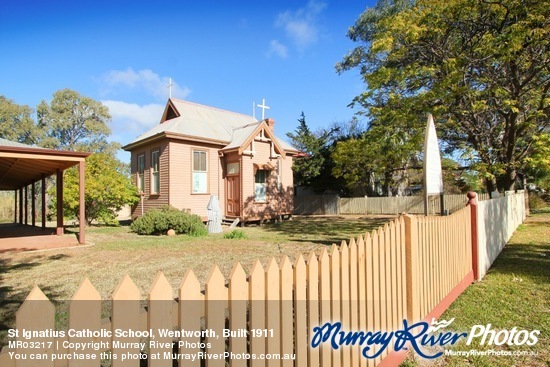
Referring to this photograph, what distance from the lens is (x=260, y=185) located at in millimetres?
18797

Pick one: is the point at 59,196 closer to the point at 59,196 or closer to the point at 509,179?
the point at 59,196

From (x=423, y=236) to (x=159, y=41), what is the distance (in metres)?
16.6

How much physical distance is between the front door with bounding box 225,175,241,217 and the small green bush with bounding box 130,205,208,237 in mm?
3646

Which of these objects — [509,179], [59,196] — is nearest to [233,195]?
[59,196]

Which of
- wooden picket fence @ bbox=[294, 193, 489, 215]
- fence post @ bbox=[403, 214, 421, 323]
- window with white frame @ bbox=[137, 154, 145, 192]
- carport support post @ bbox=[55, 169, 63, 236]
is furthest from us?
wooden picket fence @ bbox=[294, 193, 489, 215]

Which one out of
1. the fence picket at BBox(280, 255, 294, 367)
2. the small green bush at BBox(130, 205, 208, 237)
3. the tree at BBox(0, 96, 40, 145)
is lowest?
the small green bush at BBox(130, 205, 208, 237)

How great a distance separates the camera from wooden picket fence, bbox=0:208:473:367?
4.38 ft

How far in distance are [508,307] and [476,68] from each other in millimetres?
13399

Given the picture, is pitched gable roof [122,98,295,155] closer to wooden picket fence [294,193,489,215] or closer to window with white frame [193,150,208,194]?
window with white frame [193,150,208,194]

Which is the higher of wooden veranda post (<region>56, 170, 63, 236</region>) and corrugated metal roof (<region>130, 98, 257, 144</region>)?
corrugated metal roof (<region>130, 98, 257, 144</region>)

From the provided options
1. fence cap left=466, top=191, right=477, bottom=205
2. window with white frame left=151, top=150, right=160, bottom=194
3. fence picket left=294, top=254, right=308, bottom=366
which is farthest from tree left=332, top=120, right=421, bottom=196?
fence picket left=294, top=254, right=308, bottom=366

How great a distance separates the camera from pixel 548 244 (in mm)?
8953

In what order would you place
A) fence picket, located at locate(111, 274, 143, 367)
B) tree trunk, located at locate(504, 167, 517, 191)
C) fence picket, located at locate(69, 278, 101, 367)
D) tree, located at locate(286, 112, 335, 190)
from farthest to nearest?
tree, located at locate(286, 112, 335, 190) → tree trunk, located at locate(504, 167, 517, 191) → fence picket, located at locate(111, 274, 143, 367) → fence picket, located at locate(69, 278, 101, 367)

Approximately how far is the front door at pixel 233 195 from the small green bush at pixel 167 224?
3646mm
